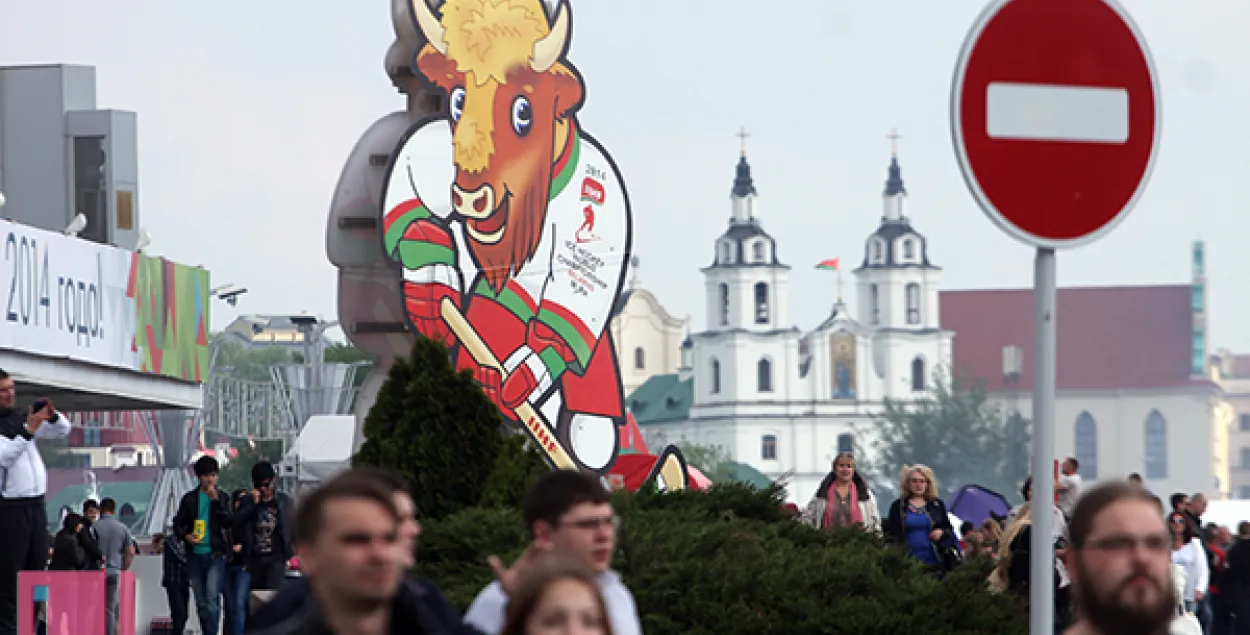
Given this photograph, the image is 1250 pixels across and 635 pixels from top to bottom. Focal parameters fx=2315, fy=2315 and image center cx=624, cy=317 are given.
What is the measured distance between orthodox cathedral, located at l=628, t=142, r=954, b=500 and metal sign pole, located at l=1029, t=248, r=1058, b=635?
16157 centimetres

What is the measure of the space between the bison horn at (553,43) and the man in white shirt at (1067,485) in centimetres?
509

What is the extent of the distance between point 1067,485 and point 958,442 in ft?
425

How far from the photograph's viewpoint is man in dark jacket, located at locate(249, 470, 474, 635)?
11.0 feet

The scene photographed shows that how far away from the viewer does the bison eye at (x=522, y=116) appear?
59.3 ft

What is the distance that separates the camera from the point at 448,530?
28.8 ft

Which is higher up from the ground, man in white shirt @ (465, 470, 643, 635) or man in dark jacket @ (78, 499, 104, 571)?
man in white shirt @ (465, 470, 643, 635)

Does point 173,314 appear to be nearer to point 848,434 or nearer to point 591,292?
point 591,292

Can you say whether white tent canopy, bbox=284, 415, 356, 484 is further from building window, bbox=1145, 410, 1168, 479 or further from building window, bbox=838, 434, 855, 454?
building window, bbox=1145, 410, 1168, 479

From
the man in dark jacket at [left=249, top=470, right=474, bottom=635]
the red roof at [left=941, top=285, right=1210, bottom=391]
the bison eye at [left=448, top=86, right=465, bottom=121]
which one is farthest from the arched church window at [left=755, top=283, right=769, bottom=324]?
the man in dark jacket at [left=249, top=470, right=474, bottom=635]

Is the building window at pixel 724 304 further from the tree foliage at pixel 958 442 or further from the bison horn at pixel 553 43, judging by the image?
the bison horn at pixel 553 43

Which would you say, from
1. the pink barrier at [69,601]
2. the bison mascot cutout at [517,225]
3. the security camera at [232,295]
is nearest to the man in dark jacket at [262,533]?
the pink barrier at [69,601]

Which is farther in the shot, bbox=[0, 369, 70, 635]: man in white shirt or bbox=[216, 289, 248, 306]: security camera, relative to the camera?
bbox=[216, 289, 248, 306]: security camera

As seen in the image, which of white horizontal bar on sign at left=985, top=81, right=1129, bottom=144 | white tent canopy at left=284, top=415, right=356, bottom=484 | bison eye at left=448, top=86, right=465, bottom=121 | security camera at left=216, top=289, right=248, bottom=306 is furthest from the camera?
security camera at left=216, top=289, right=248, bottom=306

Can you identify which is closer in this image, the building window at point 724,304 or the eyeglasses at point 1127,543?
the eyeglasses at point 1127,543
